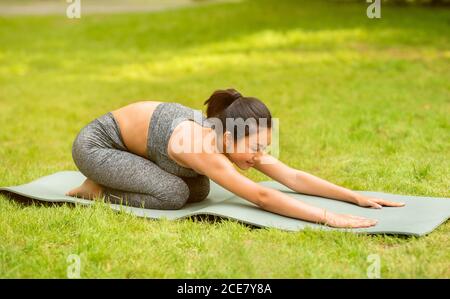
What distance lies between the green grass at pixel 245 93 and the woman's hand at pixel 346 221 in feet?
0.38

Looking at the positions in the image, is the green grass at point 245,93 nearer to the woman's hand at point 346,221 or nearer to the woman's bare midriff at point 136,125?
the woman's hand at point 346,221

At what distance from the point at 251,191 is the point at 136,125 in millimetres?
876

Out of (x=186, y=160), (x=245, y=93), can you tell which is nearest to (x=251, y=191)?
(x=186, y=160)

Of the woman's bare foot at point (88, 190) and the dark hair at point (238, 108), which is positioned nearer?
the dark hair at point (238, 108)

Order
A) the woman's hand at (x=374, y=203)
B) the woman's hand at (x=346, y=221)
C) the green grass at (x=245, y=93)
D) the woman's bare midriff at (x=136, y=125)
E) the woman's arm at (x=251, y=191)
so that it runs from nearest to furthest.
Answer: the green grass at (x=245, y=93) < the woman's hand at (x=346, y=221) < the woman's arm at (x=251, y=191) < the woman's hand at (x=374, y=203) < the woman's bare midriff at (x=136, y=125)

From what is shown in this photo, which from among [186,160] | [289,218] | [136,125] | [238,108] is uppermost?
[238,108]

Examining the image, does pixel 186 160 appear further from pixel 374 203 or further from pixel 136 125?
pixel 374 203

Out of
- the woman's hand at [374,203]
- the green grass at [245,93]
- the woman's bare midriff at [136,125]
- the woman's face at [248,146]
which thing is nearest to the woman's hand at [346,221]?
the green grass at [245,93]

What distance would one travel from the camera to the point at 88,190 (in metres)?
4.41

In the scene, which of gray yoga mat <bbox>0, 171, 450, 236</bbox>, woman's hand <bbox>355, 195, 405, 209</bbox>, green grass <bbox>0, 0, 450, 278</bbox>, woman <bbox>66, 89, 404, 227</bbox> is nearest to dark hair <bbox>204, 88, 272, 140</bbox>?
woman <bbox>66, 89, 404, 227</bbox>

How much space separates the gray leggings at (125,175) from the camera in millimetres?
4188

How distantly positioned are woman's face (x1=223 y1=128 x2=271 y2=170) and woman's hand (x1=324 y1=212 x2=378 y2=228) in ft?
1.67

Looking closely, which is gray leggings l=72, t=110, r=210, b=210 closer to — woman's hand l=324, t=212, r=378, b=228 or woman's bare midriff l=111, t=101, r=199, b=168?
woman's bare midriff l=111, t=101, r=199, b=168
